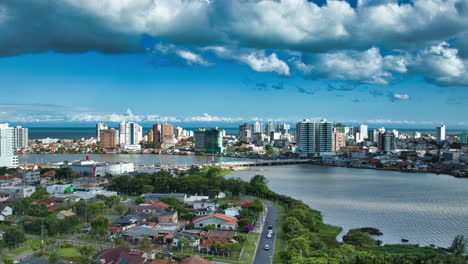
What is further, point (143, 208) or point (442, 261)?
point (143, 208)

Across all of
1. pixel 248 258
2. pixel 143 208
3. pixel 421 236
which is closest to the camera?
pixel 248 258

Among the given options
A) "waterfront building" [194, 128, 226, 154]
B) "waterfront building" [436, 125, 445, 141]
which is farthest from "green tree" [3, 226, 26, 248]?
"waterfront building" [436, 125, 445, 141]

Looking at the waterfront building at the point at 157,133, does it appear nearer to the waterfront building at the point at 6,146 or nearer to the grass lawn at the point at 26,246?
the waterfront building at the point at 6,146

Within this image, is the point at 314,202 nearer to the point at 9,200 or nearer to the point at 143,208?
the point at 143,208

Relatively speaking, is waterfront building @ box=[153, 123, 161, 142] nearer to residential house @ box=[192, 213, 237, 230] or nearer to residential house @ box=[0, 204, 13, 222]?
residential house @ box=[0, 204, 13, 222]

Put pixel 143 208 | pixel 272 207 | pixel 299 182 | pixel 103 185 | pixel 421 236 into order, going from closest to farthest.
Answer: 1. pixel 421 236
2. pixel 143 208
3. pixel 272 207
4. pixel 103 185
5. pixel 299 182

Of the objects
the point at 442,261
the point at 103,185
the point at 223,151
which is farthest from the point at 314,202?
the point at 223,151

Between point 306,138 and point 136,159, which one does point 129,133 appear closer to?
point 136,159
